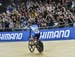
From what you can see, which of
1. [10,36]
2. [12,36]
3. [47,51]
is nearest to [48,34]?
[12,36]

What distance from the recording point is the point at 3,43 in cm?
2397

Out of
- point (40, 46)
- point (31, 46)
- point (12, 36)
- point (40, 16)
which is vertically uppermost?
point (40, 16)

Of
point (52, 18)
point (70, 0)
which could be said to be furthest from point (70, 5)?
point (52, 18)

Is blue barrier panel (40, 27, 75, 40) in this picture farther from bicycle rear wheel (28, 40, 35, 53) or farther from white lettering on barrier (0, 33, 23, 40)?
bicycle rear wheel (28, 40, 35, 53)

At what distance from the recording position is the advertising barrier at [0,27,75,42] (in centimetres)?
2398

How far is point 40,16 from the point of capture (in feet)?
80.9

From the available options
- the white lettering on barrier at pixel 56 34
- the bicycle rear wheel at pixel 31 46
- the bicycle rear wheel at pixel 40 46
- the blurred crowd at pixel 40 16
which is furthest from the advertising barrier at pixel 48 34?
the bicycle rear wheel at pixel 40 46

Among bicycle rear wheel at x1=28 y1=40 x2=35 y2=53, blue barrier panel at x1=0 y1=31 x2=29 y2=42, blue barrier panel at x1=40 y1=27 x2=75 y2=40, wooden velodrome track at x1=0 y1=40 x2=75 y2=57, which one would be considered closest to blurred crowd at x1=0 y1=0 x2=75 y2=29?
blue barrier panel at x1=40 y1=27 x2=75 y2=40

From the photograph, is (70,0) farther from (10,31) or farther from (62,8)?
(10,31)

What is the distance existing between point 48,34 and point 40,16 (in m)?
1.62

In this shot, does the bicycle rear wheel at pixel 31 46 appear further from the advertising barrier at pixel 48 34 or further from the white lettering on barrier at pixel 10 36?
the white lettering on barrier at pixel 10 36

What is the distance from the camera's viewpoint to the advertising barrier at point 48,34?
2398 cm

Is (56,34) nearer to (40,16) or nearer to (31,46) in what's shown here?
(40,16)

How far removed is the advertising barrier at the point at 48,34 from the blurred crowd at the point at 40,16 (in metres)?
0.41
